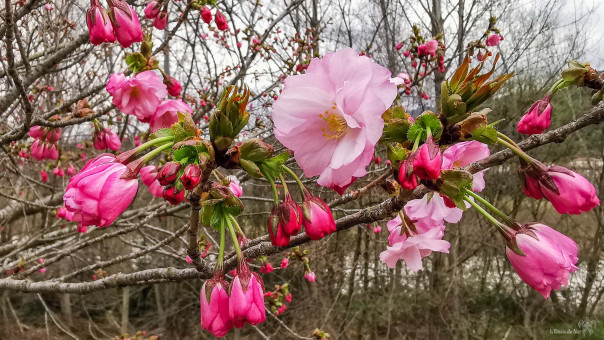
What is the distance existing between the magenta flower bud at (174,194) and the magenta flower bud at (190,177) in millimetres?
81

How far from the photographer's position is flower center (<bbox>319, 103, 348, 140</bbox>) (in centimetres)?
76

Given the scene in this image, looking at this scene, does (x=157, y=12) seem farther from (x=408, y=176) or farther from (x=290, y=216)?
(x=408, y=176)

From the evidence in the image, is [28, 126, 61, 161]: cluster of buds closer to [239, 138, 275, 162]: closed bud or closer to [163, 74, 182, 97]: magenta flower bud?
[163, 74, 182, 97]: magenta flower bud

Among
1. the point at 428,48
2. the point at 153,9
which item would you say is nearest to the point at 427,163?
the point at 153,9

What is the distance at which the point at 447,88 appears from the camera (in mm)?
702

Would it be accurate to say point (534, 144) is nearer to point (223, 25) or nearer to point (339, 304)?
point (223, 25)

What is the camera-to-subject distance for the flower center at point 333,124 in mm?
762

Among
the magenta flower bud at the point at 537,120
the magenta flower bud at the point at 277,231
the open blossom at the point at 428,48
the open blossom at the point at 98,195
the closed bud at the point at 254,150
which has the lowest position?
the magenta flower bud at the point at 277,231

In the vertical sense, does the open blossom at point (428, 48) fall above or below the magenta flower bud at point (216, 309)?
above

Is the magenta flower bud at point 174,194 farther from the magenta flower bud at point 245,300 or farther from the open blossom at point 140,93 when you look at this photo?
the open blossom at point 140,93

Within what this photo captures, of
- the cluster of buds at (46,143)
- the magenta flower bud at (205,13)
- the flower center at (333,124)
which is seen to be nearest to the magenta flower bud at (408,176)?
the flower center at (333,124)

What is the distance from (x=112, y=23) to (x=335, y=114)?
86 cm

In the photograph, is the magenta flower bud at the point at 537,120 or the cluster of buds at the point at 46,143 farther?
the cluster of buds at the point at 46,143

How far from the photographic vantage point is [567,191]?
78cm
